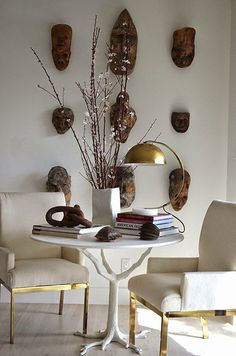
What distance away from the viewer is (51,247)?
3768mm

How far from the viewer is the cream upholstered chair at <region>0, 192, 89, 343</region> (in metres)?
3.29

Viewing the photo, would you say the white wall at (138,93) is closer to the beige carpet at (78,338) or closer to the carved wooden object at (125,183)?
the carved wooden object at (125,183)

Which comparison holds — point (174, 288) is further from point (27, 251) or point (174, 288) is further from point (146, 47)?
point (146, 47)

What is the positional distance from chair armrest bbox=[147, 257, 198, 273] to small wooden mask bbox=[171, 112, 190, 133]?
123cm

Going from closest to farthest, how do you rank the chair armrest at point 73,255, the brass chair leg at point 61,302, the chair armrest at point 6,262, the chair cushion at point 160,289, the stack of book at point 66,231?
the chair cushion at point 160,289 → the stack of book at point 66,231 → the chair armrest at point 6,262 → the chair armrest at point 73,255 → the brass chair leg at point 61,302

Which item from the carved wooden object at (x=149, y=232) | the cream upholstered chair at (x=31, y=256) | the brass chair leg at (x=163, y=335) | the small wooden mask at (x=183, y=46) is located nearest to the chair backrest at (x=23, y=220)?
the cream upholstered chair at (x=31, y=256)

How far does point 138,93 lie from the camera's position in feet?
13.8

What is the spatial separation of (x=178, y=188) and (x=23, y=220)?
1208 millimetres

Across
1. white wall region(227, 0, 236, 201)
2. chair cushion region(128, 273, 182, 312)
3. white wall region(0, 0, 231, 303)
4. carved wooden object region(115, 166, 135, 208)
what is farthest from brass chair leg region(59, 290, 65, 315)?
white wall region(227, 0, 236, 201)

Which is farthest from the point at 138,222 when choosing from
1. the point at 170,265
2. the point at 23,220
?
the point at 23,220

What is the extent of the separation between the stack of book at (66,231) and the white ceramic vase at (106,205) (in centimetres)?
15

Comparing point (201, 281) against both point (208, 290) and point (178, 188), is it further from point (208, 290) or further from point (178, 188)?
point (178, 188)

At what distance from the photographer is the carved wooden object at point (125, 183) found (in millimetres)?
4098

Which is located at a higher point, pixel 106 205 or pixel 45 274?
pixel 106 205
